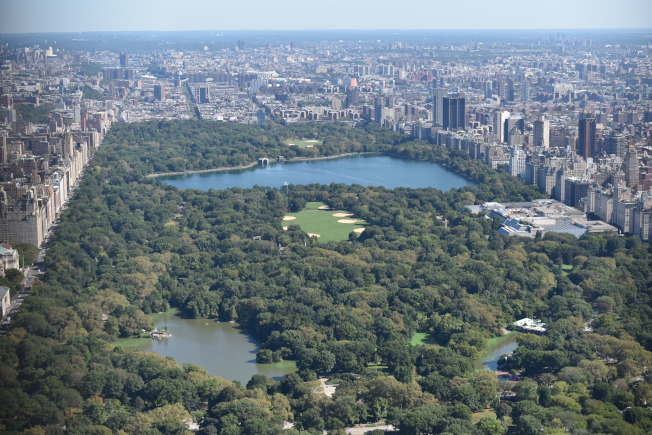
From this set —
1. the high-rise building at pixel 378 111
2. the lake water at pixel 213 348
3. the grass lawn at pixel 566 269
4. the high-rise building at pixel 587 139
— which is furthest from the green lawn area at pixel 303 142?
the lake water at pixel 213 348

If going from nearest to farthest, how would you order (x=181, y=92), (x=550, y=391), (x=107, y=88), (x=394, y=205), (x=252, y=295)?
(x=550, y=391), (x=252, y=295), (x=394, y=205), (x=107, y=88), (x=181, y=92)

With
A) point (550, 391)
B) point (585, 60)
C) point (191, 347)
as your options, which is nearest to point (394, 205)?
point (191, 347)

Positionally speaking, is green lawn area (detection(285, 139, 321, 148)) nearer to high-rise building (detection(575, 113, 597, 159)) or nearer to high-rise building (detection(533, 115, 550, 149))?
high-rise building (detection(533, 115, 550, 149))

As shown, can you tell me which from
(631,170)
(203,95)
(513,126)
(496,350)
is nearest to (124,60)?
(203,95)

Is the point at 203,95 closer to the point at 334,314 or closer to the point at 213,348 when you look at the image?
the point at 334,314

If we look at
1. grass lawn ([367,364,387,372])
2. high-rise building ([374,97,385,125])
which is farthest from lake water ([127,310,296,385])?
high-rise building ([374,97,385,125])

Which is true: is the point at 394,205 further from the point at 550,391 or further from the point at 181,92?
the point at 181,92

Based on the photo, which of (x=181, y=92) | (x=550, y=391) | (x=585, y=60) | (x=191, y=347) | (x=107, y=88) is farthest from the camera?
(x=585, y=60)
